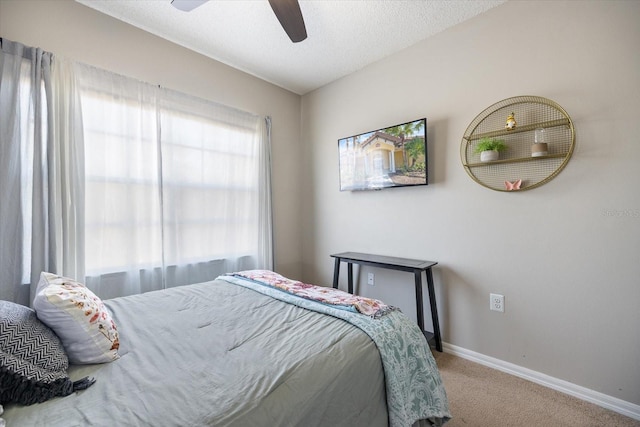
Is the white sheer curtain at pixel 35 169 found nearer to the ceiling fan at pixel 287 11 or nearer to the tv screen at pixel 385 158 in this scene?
the ceiling fan at pixel 287 11

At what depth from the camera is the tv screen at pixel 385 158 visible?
7.76 ft

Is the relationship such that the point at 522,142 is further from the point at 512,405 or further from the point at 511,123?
the point at 512,405

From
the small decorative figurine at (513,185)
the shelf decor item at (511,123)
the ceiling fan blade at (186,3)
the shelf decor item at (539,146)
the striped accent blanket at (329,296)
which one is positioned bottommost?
the striped accent blanket at (329,296)

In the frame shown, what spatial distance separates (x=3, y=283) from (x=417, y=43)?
3.41 meters

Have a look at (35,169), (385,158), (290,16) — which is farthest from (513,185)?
(35,169)

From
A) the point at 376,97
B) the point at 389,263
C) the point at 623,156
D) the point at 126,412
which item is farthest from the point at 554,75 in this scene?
the point at 126,412

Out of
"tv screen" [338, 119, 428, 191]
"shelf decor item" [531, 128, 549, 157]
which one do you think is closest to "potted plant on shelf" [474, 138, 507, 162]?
"shelf decor item" [531, 128, 549, 157]

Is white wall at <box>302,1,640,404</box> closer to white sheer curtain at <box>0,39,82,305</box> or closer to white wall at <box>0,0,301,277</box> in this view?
white wall at <box>0,0,301,277</box>

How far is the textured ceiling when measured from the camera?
6.58ft

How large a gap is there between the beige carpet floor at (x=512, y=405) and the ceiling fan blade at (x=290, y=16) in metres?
2.41

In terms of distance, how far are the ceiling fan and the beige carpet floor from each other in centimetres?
241

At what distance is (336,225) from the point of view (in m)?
3.12

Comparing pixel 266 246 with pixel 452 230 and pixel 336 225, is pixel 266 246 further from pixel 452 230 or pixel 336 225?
pixel 452 230

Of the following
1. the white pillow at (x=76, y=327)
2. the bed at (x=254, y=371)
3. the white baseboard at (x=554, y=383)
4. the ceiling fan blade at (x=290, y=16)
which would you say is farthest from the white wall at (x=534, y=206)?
the white pillow at (x=76, y=327)
